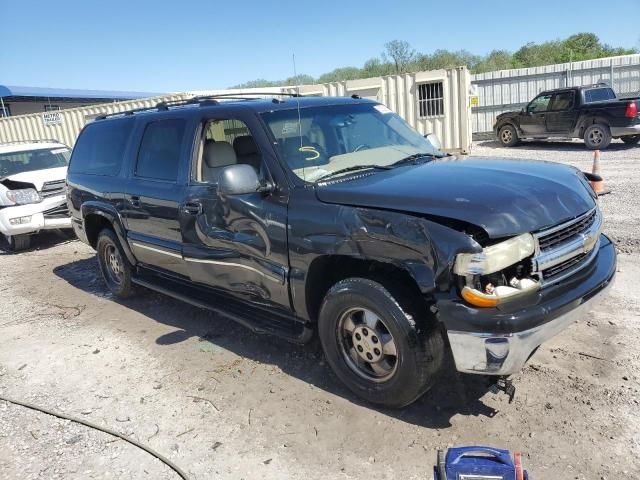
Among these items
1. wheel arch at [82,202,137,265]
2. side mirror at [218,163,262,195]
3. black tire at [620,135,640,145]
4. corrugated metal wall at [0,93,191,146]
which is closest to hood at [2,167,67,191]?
wheel arch at [82,202,137,265]

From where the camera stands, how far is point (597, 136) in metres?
14.4

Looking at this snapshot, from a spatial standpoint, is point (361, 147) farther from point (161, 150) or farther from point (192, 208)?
point (161, 150)

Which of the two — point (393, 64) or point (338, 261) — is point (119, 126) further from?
point (393, 64)

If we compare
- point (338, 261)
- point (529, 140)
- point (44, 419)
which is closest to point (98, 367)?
point (44, 419)

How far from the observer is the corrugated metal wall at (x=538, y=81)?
19.2 meters

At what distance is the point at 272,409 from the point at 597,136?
14135 millimetres

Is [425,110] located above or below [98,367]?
above

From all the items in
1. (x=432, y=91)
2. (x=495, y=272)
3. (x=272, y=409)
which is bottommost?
(x=272, y=409)

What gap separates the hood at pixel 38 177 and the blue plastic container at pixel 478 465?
876cm

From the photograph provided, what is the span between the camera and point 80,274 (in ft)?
24.1

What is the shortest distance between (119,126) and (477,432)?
14.7 feet

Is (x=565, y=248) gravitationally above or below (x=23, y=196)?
above

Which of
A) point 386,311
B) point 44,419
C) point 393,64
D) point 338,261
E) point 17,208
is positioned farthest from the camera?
point 393,64

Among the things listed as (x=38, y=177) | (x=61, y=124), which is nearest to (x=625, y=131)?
(x=38, y=177)
